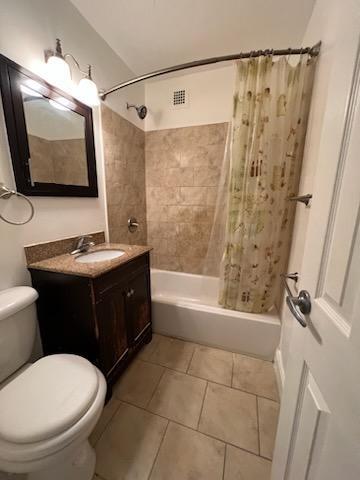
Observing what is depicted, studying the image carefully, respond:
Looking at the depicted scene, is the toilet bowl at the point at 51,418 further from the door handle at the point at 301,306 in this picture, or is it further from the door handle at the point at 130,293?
the door handle at the point at 301,306

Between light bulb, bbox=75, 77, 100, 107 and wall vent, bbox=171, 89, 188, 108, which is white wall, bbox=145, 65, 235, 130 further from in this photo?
light bulb, bbox=75, 77, 100, 107

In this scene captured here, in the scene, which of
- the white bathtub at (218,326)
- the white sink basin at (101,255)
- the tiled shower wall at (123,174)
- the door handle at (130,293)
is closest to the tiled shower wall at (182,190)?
the tiled shower wall at (123,174)

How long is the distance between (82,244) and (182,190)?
123cm

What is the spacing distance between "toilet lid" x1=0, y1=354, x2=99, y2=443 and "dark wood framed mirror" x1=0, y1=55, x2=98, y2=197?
907 mm

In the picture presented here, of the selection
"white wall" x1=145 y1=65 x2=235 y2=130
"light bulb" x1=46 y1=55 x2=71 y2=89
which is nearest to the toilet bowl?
"light bulb" x1=46 y1=55 x2=71 y2=89

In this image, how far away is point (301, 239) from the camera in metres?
1.19

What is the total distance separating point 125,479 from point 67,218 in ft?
4.65

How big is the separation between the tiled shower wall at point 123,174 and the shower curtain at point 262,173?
96cm

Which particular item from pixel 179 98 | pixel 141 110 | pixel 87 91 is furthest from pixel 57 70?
pixel 179 98

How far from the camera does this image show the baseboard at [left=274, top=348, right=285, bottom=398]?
1232 millimetres

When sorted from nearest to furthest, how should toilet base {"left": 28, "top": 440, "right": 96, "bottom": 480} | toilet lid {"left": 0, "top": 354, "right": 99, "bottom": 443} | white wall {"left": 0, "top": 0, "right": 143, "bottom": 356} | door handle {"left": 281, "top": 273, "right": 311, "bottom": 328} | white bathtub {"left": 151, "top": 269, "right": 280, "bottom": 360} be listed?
door handle {"left": 281, "top": 273, "right": 311, "bottom": 328}, toilet lid {"left": 0, "top": 354, "right": 99, "bottom": 443}, toilet base {"left": 28, "top": 440, "right": 96, "bottom": 480}, white wall {"left": 0, "top": 0, "right": 143, "bottom": 356}, white bathtub {"left": 151, "top": 269, "right": 280, "bottom": 360}

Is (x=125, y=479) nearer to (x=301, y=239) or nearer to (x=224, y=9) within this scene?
(x=301, y=239)

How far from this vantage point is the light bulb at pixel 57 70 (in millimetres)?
1072

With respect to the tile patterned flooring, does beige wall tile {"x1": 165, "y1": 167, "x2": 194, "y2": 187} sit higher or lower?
higher
